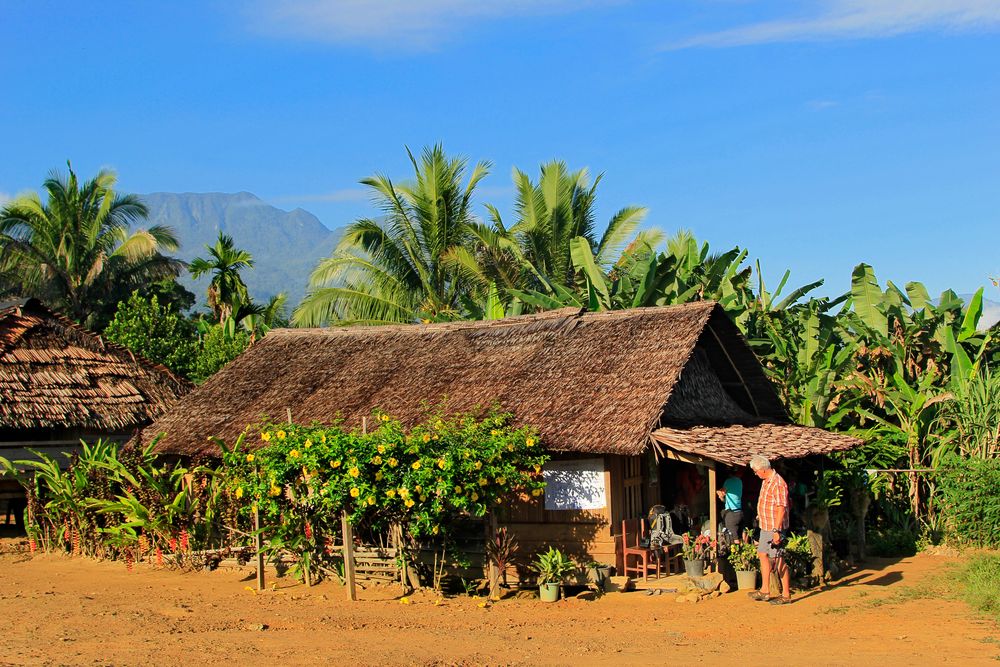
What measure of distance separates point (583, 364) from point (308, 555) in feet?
13.1

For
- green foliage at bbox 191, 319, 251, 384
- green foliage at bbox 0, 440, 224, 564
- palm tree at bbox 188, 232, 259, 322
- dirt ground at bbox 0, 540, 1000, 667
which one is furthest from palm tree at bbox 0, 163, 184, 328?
dirt ground at bbox 0, 540, 1000, 667

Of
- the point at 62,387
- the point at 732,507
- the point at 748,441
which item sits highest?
the point at 62,387

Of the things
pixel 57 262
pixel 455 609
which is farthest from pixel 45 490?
pixel 57 262

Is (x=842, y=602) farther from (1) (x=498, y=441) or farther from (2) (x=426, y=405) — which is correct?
(2) (x=426, y=405)

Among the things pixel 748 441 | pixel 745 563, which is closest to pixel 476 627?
pixel 745 563

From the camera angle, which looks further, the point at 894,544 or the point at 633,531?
the point at 894,544

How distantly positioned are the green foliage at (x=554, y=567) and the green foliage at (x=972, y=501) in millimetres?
5751

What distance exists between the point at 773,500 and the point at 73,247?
80.8 ft

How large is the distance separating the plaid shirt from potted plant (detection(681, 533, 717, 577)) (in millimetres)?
917

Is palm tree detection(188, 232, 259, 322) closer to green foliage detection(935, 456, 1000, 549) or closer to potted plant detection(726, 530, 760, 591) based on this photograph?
green foliage detection(935, 456, 1000, 549)

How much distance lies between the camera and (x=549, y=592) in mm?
11195

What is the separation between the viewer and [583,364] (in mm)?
13023

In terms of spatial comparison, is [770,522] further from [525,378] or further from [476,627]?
[525,378]

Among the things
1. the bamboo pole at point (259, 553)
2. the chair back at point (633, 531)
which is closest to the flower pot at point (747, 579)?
the chair back at point (633, 531)
